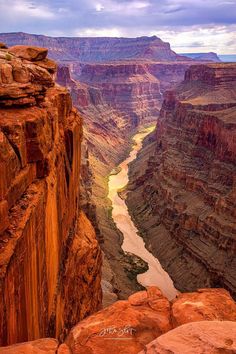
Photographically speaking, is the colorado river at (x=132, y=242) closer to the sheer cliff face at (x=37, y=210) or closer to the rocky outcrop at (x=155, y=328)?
the sheer cliff face at (x=37, y=210)

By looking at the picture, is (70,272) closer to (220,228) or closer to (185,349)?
(185,349)

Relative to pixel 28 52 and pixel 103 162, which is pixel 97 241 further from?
pixel 103 162

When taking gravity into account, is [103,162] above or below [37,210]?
below

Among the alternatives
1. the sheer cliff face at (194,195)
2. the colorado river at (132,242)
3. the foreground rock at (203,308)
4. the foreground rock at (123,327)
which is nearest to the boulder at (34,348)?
the foreground rock at (123,327)

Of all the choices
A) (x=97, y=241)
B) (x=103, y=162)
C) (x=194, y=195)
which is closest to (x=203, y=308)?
(x=97, y=241)

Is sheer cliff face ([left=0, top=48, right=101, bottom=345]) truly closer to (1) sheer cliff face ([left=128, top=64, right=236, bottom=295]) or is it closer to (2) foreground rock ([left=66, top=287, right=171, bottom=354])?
(2) foreground rock ([left=66, top=287, right=171, bottom=354])

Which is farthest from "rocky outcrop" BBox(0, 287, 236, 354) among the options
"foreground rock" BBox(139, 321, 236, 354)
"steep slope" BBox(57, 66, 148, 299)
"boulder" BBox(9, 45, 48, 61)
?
"steep slope" BBox(57, 66, 148, 299)

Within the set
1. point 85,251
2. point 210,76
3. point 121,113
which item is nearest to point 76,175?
point 85,251
